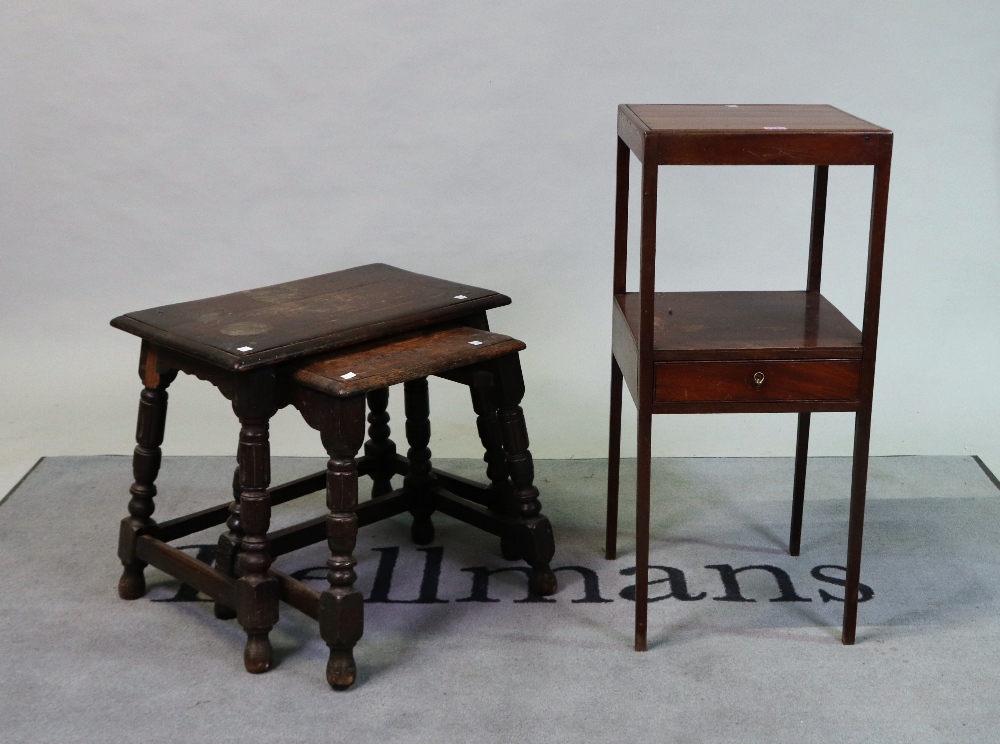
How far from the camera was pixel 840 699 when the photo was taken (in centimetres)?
283

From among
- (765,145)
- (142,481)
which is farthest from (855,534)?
(142,481)

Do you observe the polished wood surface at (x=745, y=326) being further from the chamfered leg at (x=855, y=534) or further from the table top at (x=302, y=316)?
the table top at (x=302, y=316)

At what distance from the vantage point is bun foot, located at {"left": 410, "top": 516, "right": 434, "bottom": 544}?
11.9 ft

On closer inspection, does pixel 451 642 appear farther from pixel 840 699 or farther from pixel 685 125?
pixel 685 125

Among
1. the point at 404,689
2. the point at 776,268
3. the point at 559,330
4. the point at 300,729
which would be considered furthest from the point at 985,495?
the point at 300,729

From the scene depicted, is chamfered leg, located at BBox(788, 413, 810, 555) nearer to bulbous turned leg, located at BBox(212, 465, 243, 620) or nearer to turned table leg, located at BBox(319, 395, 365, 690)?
turned table leg, located at BBox(319, 395, 365, 690)

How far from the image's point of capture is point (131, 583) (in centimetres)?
332

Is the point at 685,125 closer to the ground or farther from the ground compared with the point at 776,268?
farther from the ground

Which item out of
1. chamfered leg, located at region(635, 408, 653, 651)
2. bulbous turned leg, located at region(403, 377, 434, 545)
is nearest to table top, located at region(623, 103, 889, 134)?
chamfered leg, located at region(635, 408, 653, 651)

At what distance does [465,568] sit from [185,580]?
0.73 meters

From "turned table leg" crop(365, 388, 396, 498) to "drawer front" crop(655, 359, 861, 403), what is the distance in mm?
1110

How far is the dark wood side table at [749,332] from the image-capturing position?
2.74 m

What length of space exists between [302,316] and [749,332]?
3.46 ft

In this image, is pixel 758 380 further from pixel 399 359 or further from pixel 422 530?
pixel 422 530
